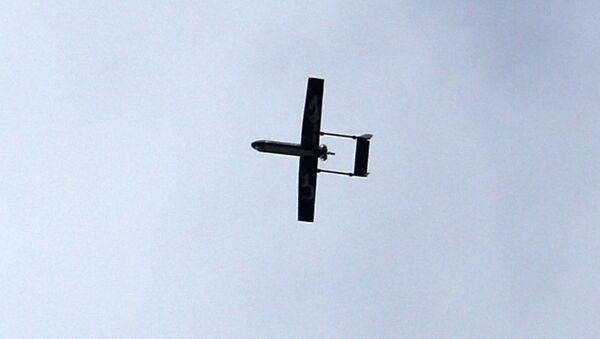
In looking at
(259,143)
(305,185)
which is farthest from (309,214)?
(259,143)

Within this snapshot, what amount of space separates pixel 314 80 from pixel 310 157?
28.4 ft

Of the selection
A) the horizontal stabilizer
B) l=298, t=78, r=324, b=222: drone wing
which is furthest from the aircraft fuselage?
the horizontal stabilizer

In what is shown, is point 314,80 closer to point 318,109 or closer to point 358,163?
point 318,109

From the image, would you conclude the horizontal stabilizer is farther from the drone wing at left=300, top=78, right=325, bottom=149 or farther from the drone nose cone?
the drone nose cone

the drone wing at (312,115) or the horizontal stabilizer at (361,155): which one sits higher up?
the drone wing at (312,115)

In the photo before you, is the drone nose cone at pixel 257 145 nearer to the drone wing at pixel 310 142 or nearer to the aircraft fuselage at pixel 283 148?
the aircraft fuselage at pixel 283 148

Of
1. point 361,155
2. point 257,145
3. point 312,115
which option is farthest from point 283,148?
point 361,155

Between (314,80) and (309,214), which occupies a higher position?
(314,80)

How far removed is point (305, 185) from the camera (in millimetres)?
105562

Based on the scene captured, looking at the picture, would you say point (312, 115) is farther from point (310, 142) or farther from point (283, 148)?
point (283, 148)

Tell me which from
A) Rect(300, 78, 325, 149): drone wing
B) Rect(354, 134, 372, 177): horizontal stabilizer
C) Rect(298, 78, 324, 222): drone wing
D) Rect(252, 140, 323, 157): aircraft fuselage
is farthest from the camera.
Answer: Rect(354, 134, 372, 177): horizontal stabilizer

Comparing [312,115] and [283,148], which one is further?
[283,148]

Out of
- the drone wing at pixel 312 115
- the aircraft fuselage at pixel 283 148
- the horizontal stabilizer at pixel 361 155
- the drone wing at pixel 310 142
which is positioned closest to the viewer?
the drone wing at pixel 312 115

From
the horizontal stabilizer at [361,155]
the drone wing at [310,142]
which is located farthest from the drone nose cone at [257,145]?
the horizontal stabilizer at [361,155]
